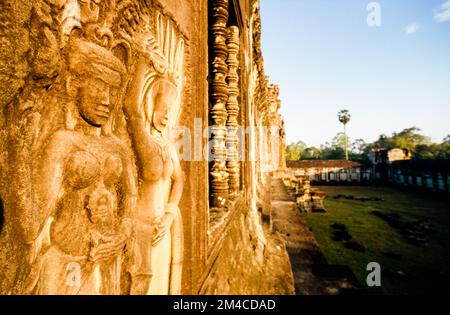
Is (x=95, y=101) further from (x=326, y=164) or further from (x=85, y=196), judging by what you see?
(x=326, y=164)

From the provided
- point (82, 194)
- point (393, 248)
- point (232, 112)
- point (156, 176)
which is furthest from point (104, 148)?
point (393, 248)

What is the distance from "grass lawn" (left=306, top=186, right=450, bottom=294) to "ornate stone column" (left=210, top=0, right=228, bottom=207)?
559 cm

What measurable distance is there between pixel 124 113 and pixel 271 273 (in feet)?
11.2

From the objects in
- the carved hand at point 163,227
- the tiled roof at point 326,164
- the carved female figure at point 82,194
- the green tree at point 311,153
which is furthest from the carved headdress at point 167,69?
the green tree at point 311,153

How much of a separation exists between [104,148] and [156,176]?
38 centimetres

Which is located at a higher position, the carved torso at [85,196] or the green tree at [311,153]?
the green tree at [311,153]

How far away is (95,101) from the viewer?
34.4 inches

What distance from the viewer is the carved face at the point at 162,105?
1289 mm

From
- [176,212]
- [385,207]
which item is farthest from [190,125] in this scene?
[385,207]

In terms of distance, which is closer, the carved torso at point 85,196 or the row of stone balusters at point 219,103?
the carved torso at point 85,196

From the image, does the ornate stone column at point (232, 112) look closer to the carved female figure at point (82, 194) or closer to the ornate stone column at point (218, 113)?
the ornate stone column at point (218, 113)

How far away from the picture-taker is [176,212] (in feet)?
4.93

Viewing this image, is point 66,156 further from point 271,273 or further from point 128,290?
point 271,273

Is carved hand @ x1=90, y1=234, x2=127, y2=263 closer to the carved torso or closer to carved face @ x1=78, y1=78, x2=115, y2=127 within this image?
the carved torso
